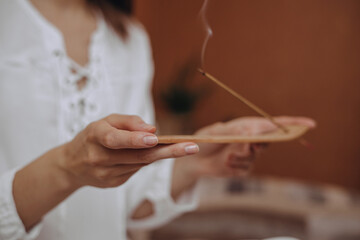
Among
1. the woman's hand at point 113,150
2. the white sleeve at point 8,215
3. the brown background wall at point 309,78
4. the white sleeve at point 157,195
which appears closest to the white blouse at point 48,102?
the white sleeve at point 157,195

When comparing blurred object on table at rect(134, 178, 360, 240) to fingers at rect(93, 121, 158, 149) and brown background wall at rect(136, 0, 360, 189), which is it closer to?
brown background wall at rect(136, 0, 360, 189)

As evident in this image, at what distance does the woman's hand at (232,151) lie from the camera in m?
0.57

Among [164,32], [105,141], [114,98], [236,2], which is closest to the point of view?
[105,141]

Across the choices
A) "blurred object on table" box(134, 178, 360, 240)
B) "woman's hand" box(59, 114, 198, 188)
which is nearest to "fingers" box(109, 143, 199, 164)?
"woman's hand" box(59, 114, 198, 188)

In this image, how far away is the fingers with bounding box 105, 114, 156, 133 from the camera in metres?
0.38

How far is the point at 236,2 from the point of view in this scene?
170 cm

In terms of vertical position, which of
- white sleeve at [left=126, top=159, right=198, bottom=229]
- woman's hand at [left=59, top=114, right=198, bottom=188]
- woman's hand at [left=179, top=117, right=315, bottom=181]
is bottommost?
white sleeve at [left=126, top=159, right=198, bottom=229]

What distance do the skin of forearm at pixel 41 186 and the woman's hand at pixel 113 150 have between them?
0.02 meters

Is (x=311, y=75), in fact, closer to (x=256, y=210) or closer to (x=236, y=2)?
(x=236, y=2)

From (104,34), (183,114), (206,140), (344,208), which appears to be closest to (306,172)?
(183,114)

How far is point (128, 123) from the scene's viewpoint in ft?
1.27

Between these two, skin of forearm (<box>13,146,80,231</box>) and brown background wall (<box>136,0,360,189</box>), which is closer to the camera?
skin of forearm (<box>13,146,80,231</box>)

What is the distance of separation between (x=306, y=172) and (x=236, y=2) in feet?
3.74

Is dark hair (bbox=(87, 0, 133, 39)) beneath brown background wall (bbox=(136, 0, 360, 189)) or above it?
above
